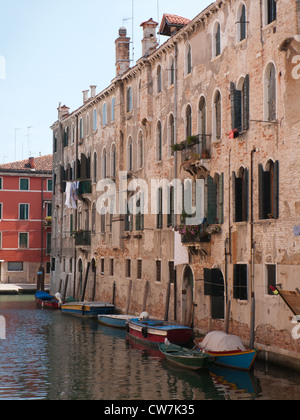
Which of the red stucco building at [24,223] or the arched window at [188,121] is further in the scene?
the red stucco building at [24,223]

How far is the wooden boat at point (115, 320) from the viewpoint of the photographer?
24.3m

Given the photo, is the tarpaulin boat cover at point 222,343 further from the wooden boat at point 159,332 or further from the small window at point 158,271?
the small window at point 158,271

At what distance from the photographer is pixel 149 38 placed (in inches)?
1034

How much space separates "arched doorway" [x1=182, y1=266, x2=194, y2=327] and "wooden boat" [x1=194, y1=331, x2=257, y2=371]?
463cm

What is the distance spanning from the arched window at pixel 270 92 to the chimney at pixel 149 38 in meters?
9.77

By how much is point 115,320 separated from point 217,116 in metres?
8.73

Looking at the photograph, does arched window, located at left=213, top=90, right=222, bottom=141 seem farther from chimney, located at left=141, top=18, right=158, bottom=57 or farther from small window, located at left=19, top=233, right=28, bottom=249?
small window, located at left=19, top=233, right=28, bottom=249

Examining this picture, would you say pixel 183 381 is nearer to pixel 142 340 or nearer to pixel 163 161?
pixel 142 340

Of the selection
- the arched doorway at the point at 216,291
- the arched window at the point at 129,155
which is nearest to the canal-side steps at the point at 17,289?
the arched window at the point at 129,155

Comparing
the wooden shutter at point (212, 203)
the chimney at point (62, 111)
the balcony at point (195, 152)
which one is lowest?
the wooden shutter at point (212, 203)

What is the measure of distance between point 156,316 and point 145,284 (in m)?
1.62

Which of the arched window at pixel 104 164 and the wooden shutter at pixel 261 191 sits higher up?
the arched window at pixel 104 164

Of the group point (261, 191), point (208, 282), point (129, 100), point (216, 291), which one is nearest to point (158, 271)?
point (208, 282)
